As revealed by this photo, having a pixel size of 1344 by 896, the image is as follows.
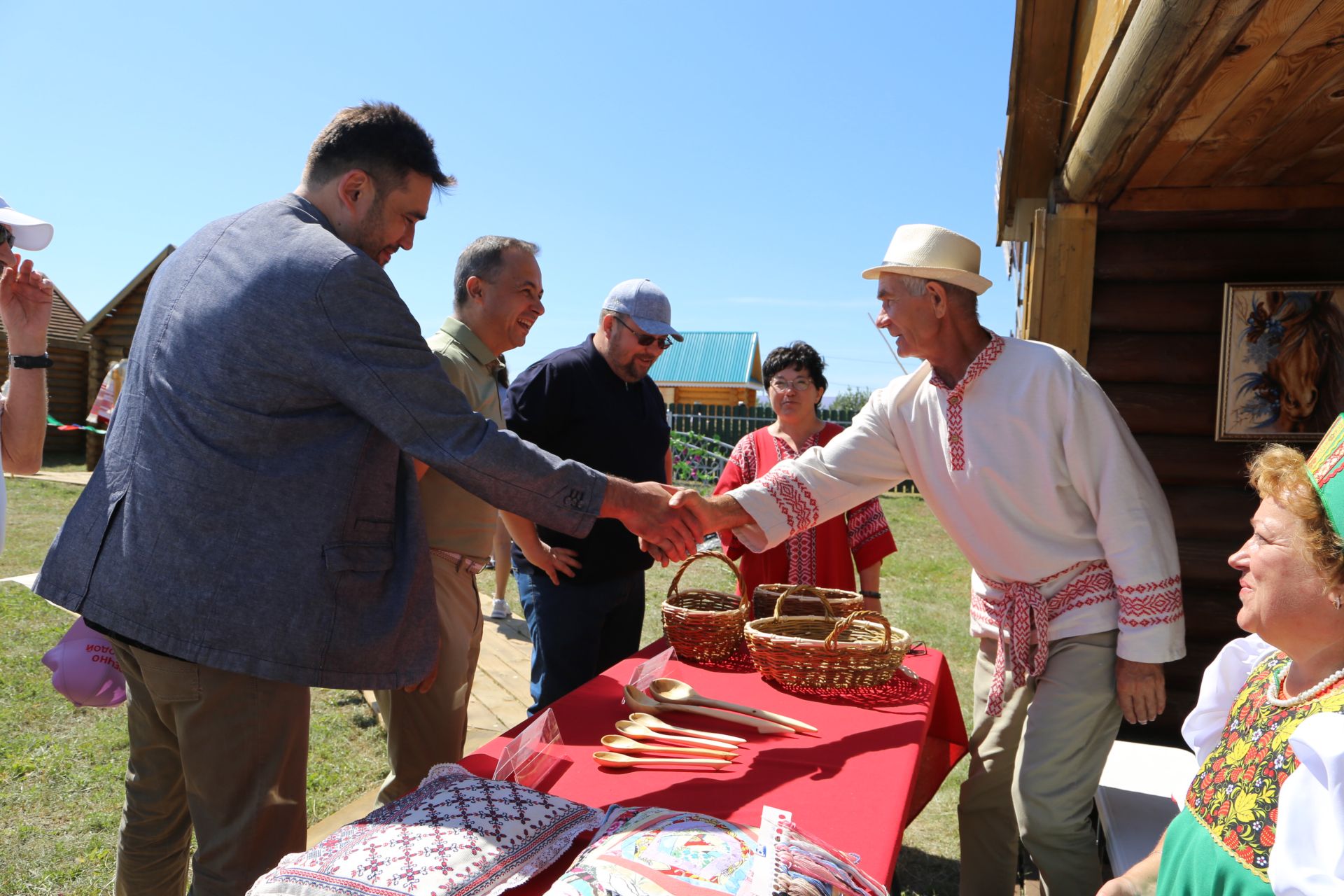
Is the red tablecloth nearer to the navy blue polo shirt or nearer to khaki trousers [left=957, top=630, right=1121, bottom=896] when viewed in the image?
khaki trousers [left=957, top=630, right=1121, bottom=896]

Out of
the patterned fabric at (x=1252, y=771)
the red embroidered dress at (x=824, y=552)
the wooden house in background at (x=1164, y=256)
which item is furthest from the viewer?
the red embroidered dress at (x=824, y=552)

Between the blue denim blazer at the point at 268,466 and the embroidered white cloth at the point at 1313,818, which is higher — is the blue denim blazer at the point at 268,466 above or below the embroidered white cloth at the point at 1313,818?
above

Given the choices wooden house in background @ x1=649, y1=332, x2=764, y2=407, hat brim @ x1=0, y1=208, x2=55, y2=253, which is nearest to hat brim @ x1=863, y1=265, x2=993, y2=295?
hat brim @ x1=0, y1=208, x2=55, y2=253

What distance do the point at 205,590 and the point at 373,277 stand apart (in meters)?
0.76

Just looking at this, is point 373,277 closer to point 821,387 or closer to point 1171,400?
point 821,387

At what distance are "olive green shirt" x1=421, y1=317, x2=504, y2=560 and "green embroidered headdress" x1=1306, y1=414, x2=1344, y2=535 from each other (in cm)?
207

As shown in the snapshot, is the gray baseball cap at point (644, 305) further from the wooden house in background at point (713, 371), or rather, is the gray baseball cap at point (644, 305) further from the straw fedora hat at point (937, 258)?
the wooden house in background at point (713, 371)

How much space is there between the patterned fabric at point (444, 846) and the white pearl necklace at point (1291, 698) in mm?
1205

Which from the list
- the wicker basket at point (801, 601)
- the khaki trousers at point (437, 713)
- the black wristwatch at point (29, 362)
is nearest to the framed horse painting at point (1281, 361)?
the wicker basket at point (801, 601)

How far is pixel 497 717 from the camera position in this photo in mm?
4805

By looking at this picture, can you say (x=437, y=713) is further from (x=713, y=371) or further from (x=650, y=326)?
(x=713, y=371)

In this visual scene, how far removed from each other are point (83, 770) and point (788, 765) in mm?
3674

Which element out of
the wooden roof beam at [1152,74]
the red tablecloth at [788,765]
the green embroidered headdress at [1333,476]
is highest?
the wooden roof beam at [1152,74]

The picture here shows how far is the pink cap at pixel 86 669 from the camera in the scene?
2.33 m
